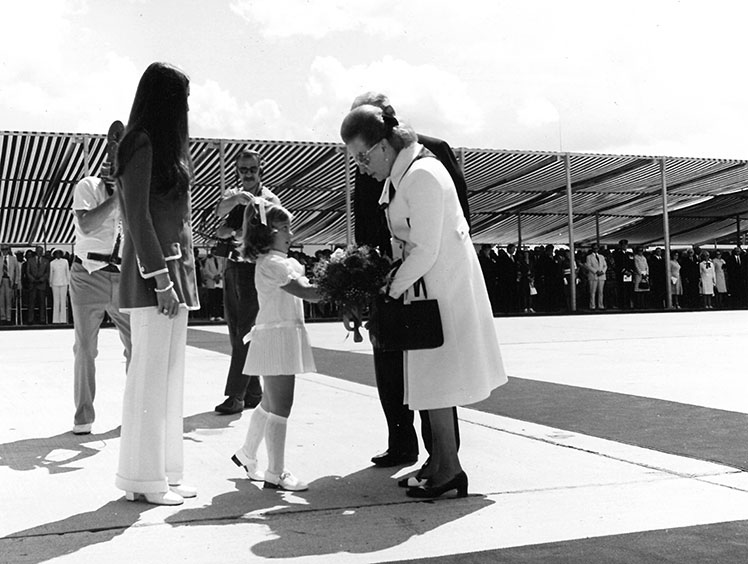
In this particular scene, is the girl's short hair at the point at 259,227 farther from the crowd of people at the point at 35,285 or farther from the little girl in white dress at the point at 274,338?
the crowd of people at the point at 35,285

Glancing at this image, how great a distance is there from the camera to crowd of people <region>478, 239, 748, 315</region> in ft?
74.8

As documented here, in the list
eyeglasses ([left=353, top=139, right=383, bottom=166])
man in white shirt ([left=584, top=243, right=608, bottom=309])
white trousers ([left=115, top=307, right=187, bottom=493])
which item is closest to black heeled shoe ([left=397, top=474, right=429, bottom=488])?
white trousers ([left=115, top=307, right=187, bottom=493])

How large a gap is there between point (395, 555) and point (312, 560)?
0.87ft

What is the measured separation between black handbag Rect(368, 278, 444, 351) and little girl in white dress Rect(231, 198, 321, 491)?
0.37 meters

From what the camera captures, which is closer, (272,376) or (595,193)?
(272,376)

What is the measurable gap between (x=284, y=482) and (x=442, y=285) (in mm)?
1081

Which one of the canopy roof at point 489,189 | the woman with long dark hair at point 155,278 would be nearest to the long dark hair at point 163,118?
the woman with long dark hair at point 155,278

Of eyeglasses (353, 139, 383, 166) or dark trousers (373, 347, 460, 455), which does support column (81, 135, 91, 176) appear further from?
eyeglasses (353, 139, 383, 166)

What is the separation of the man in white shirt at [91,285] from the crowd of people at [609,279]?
17205mm

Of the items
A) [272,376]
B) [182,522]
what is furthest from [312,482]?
[182,522]

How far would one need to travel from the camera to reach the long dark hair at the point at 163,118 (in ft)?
12.5

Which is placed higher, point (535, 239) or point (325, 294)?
point (535, 239)

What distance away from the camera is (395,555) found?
297 centimetres

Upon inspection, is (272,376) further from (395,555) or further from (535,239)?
(535,239)
